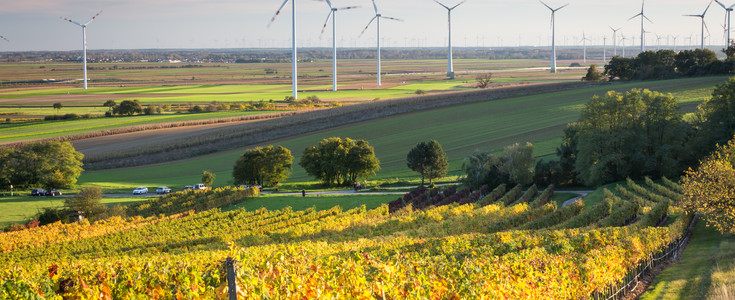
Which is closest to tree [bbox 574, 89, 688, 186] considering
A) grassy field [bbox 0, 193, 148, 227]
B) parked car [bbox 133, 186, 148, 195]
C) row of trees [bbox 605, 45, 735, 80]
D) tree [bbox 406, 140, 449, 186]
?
tree [bbox 406, 140, 449, 186]

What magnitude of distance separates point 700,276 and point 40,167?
75611 mm

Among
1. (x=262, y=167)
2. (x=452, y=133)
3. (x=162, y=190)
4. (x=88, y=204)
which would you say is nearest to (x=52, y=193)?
(x=162, y=190)

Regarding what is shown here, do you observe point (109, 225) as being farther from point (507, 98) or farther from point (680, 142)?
point (507, 98)

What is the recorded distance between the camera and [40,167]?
78.9 m

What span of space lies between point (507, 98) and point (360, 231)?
9066 centimetres

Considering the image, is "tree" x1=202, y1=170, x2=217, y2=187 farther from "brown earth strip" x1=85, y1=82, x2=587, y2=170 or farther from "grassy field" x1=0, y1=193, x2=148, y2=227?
"brown earth strip" x1=85, y1=82, x2=587, y2=170

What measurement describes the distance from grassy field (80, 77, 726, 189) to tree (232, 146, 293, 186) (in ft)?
9.82

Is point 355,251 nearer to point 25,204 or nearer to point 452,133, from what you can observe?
point 25,204

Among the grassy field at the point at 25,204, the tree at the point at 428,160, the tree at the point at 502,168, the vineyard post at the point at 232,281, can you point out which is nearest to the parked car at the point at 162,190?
the grassy field at the point at 25,204

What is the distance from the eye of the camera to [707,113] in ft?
217

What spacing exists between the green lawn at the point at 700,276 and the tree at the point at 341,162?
45.3 meters

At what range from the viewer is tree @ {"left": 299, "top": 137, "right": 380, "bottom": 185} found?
75938 millimetres

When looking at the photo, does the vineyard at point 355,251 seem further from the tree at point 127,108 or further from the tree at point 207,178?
the tree at point 127,108

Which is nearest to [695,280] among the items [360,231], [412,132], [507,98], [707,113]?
[360,231]
